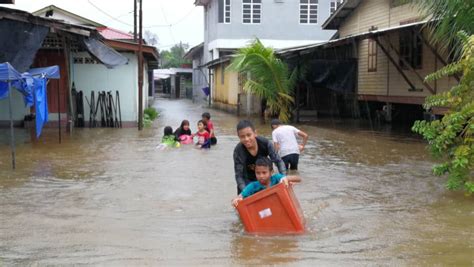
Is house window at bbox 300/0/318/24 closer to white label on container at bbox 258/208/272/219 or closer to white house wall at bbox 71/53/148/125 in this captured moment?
white house wall at bbox 71/53/148/125

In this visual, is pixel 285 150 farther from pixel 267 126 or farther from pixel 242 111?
pixel 242 111

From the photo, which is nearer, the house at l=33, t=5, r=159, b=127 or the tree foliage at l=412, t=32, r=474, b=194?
the tree foliage at l=412, t=32, r=474, b=194

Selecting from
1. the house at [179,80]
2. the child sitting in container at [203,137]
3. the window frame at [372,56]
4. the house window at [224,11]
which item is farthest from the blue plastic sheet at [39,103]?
the house at [179,80]

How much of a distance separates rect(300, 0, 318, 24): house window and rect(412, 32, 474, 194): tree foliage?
29165mm

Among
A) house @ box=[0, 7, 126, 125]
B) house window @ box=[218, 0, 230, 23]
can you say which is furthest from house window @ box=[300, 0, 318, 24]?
house @ box=[0, 7, 126, 125]

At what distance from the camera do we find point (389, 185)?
9.70m

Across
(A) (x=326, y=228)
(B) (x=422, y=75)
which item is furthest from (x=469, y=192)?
(B) (x=422, y=75)

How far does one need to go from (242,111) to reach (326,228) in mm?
22375

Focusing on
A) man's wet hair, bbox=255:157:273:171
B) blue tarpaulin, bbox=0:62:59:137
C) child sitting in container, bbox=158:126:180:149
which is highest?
blue tarpaulin, bbox=0:62:59:137

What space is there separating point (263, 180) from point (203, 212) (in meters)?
1.65

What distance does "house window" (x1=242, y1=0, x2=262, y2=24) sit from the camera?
36875 millimetres

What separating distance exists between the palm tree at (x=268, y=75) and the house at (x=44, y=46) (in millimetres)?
6381

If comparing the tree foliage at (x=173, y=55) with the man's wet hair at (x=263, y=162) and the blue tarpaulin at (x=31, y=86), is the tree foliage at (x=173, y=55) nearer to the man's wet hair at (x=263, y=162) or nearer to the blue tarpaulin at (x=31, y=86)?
the blue tarpaulin at (x=31, y=86)

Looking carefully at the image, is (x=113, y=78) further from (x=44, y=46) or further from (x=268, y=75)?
(x=268, y=75)
